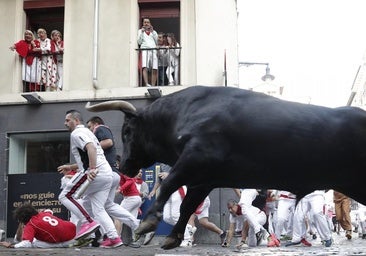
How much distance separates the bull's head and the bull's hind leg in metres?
0.73

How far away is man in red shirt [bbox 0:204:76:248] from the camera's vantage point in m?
9.34

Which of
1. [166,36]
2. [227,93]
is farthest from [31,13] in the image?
[227,93]

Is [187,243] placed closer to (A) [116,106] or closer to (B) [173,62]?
(A) [116,106]

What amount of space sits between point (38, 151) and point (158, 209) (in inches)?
468

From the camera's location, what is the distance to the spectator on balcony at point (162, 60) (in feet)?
54.2

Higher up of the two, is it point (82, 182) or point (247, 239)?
point (82, 182)

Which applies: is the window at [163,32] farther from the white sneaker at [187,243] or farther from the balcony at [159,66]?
the white sneaker at [187,243]

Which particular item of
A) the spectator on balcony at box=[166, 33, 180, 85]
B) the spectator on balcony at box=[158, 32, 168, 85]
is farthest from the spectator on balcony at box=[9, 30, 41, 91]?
the spectator on balcony at box=[166, 33, 180, 85]

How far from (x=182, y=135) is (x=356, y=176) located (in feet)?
5.05

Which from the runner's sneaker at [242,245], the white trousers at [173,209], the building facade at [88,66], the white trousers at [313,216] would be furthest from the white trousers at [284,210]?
the building facade at [88,66]

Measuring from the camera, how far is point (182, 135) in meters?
5.24

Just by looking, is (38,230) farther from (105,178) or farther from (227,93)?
(227,93)

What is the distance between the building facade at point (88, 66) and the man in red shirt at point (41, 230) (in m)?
6.05

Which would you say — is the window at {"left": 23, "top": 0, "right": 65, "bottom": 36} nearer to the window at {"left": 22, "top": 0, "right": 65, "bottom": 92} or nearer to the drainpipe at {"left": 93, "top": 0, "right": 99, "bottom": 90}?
the window at {"left": 22, "top": 0, "right": 65, "bottom": 92}
